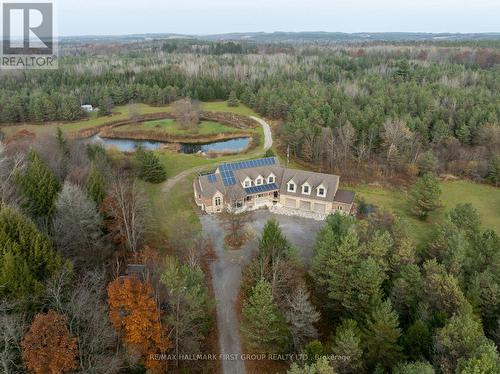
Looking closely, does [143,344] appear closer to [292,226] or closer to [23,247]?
[23,247]

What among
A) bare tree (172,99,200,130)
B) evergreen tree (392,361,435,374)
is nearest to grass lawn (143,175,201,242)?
evergreen tree (392,361,435,374)

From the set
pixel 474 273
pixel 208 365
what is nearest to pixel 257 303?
pixel 208 365

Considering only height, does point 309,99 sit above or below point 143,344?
above

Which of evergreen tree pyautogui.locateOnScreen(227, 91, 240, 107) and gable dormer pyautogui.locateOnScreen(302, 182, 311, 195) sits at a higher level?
evergreen tree pyautogui.locateOnScreen(227, 91, 240, 107)

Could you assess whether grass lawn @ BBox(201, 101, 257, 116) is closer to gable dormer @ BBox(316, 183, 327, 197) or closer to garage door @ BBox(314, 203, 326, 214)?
gable dormer @ BBox(316, 183, 327, 197)

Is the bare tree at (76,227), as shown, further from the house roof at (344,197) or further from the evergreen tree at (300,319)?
the house roof at (344,197)

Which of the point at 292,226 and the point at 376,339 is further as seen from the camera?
the point at 292,226

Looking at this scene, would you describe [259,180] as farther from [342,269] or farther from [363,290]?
[363,290]
